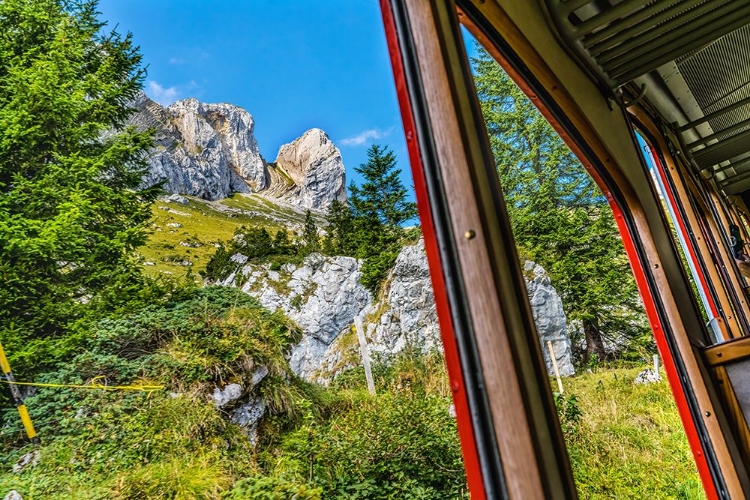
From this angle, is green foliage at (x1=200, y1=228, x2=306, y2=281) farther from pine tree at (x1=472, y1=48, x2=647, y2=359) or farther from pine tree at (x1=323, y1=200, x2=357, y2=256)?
Answer: pine tree at (x1=472, y1=48, x2=647, y2=359)

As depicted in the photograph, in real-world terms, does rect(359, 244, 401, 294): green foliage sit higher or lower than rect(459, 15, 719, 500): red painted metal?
higher

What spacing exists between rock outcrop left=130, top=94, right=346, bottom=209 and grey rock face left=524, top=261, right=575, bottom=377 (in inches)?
2142

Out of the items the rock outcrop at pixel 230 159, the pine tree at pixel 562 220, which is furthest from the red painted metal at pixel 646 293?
the rock outcrop at pixel 230 159

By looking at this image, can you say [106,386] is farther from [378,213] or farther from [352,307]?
[378,213]

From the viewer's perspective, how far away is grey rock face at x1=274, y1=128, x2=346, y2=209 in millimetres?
69062

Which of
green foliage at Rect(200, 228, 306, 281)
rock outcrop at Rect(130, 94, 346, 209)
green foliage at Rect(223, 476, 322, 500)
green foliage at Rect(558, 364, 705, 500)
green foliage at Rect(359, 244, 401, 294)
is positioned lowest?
green foliage at Rect(558, 364, 705, 500)

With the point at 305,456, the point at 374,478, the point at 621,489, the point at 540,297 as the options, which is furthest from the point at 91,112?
the point at 540,297

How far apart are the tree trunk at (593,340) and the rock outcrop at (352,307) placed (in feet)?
4.98

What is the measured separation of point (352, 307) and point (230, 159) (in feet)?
206

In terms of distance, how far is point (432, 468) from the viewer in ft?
10.7

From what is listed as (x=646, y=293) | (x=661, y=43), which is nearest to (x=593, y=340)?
(x=646, y=293)

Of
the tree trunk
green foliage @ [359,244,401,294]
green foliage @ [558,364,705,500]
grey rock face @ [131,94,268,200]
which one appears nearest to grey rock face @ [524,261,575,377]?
the tree trunk

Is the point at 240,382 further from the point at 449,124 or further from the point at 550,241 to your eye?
the point at 550,241

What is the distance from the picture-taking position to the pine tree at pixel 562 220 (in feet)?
30.9
